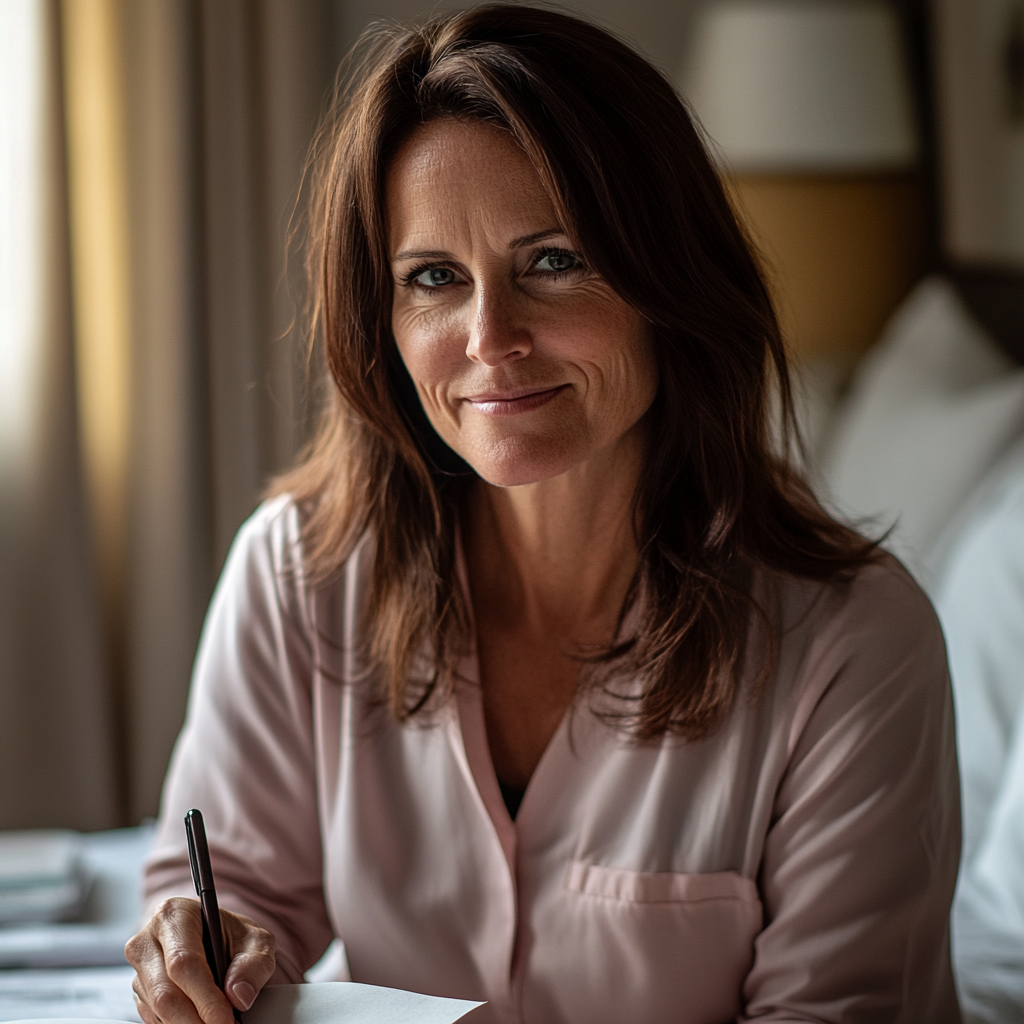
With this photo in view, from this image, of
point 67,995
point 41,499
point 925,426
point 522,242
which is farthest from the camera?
point 41,499

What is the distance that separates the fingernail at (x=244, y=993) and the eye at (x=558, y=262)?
589mm

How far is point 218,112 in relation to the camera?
224 cm

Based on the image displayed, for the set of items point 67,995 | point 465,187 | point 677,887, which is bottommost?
point 67,995

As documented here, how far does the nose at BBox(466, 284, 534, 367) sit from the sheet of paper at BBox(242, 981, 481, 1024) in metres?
0.48

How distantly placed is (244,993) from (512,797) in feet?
1.10

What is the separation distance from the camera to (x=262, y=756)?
3.68ft

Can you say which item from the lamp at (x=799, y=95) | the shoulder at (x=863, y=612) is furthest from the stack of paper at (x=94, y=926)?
the lamp at (x=799, y=95)

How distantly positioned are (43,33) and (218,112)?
0.33 metres

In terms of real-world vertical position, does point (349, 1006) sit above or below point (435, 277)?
below

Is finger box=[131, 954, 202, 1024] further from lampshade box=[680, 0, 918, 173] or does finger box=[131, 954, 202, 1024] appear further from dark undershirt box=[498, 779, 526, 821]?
lampshade box=[680, 0, 918, 173]

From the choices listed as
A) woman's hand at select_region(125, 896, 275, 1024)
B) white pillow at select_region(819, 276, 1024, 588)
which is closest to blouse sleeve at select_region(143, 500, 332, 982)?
woman's hand at select_region(125, 896, 275, 1024)

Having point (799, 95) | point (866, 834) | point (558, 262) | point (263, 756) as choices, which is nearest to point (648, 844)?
point (866, 834)

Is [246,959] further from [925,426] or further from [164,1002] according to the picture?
[925,426]

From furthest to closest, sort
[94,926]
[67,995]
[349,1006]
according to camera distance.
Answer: [94,926]
[67,995]
[349,1006]
